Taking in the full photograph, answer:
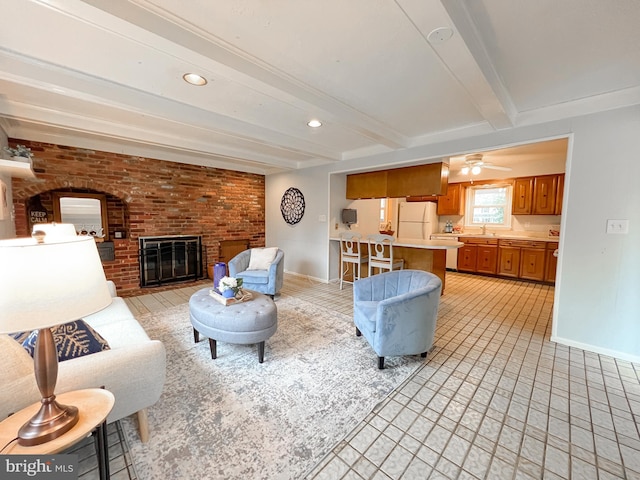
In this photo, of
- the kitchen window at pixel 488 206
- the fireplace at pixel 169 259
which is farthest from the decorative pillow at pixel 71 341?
the kitchen window at pixel 488 206

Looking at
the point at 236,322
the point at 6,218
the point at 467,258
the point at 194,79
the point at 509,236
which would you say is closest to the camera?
the point at 194,79

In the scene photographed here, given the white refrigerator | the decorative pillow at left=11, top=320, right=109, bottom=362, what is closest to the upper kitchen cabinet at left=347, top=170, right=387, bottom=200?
the white refrigerator

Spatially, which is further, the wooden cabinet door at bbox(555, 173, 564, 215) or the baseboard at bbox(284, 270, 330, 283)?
the baseboard at bbox(284, 270, 330, 283)

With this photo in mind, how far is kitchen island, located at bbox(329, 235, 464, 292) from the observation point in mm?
4117

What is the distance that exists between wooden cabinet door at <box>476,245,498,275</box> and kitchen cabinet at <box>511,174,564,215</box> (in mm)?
905

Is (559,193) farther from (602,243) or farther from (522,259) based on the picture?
(602,243)

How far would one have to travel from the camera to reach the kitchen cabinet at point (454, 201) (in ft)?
20.8

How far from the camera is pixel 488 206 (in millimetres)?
6203

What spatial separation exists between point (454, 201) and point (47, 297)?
6.96 meters

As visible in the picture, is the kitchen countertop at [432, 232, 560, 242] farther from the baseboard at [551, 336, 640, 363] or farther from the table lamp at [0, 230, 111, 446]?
the table lamp at [0, 230, 111, 446]

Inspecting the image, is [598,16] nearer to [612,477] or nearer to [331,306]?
[612,477]

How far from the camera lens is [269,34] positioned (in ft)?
5.57

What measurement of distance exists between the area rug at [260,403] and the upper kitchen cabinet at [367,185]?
2.86 metres

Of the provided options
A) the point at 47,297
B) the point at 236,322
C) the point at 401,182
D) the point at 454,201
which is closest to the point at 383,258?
the point at 401,182
